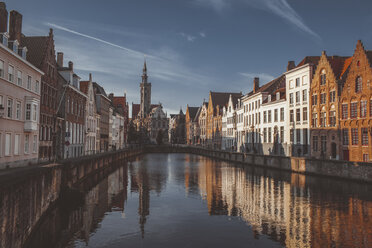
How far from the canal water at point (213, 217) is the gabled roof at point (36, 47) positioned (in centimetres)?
1330

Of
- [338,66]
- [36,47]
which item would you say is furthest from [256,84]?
[36,47]

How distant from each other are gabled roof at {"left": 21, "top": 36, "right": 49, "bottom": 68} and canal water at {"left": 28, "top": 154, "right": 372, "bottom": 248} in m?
13.3

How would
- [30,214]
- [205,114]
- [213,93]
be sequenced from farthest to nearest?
→ [205,114] → [213,93] → [30,214]

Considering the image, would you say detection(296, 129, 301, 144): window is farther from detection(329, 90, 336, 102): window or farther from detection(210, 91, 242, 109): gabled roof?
detection(210, 91, 242, 109): gabled roof

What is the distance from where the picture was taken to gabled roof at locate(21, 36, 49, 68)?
3120cm

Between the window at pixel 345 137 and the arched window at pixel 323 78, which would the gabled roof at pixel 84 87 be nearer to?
the arched window at pixel 323 78

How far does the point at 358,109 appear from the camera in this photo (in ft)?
121

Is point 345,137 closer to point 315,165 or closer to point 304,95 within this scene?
point 315,165

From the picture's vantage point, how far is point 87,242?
46.4ft

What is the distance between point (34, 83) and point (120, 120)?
64969 mm

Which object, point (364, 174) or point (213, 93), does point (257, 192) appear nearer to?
point (364, 174)

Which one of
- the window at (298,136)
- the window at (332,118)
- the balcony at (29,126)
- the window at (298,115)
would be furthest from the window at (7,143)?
the window at (298,115)

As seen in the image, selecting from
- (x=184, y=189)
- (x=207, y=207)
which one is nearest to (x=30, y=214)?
(x=207, y=207)

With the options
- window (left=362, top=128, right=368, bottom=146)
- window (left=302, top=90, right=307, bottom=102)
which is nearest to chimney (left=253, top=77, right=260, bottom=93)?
window (left=302, top=90, right=307, bottom=102)
